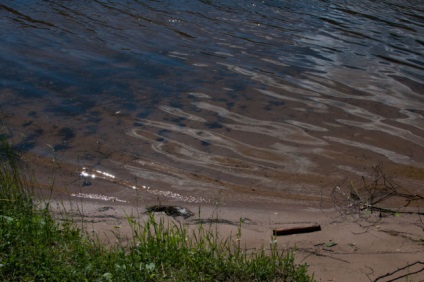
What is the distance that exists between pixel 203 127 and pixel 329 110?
6.20 feet

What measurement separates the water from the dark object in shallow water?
1.35 feet

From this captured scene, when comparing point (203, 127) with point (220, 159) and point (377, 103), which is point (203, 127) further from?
point (377, 103)

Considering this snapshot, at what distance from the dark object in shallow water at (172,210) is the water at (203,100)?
41 centimetres

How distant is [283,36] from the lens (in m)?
11.5

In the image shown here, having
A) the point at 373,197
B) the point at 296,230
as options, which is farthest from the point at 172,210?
the point at 373,197

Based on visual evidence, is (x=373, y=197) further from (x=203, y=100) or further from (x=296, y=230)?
(x=203, y=100)

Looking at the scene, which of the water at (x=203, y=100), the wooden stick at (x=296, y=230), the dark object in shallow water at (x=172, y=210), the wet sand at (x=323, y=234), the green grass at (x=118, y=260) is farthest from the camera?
the water at (x=203, y=100)

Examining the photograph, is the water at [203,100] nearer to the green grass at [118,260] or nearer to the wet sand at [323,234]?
the wet sand at [323,234]

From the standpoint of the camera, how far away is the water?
619cm

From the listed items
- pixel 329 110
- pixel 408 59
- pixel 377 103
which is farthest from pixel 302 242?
pixel 408 59

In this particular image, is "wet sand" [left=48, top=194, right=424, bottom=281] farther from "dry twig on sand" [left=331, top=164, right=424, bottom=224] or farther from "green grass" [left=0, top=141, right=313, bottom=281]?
"green grass" [left=0, top=141, right=313, bottom=281]

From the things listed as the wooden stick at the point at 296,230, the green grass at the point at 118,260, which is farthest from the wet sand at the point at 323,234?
the green grass at the point at 118,260

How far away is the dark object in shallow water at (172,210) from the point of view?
520 centimetres

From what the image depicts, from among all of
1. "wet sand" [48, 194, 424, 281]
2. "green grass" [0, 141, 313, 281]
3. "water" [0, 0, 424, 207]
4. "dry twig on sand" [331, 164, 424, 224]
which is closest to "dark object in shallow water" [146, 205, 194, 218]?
"wet sand" [48, 194, 424, 281]
